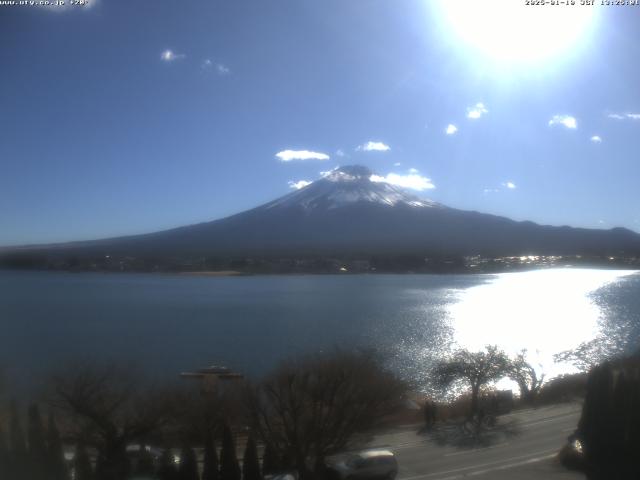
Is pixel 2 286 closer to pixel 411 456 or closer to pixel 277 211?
pixel 411 456

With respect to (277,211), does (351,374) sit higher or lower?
lower

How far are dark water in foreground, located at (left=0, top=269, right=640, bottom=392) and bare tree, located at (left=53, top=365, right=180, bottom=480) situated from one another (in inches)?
37.1

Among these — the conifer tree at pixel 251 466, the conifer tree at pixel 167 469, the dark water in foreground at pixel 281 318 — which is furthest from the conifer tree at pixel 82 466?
the dark water in foreground at pixel 281 318

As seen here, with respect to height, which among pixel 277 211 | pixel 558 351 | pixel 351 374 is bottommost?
pixel 558 351

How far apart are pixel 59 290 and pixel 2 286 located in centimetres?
210

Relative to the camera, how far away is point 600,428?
3.09 metres

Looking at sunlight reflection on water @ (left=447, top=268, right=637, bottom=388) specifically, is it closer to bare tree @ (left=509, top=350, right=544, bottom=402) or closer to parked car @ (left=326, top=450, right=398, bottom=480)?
bare tree @ (left=509, top=350, right=544, bottom=402)

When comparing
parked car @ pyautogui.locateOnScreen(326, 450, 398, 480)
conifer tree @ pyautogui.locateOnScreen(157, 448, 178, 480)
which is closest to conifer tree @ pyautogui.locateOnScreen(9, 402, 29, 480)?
conifer tree @ pyautogui.locateOnScreen(157, 448, 178, 480)

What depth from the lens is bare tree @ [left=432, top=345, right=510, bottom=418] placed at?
16.6 feet

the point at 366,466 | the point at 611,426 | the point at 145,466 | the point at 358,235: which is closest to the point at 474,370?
the point at 611,426

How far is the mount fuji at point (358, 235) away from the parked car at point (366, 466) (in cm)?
852

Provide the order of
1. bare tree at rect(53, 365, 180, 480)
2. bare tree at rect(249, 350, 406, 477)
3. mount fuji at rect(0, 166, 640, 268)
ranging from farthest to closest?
mount fuji at rect(0, 166, 640, 268)
bare tree at rect(249, 350, 406, 477)
bare tree at rect(53, 365, 180, 480)

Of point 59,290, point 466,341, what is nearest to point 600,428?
point 466,341

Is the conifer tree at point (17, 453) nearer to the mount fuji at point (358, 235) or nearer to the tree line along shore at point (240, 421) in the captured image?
the tree line along shore at point (240, 421)
